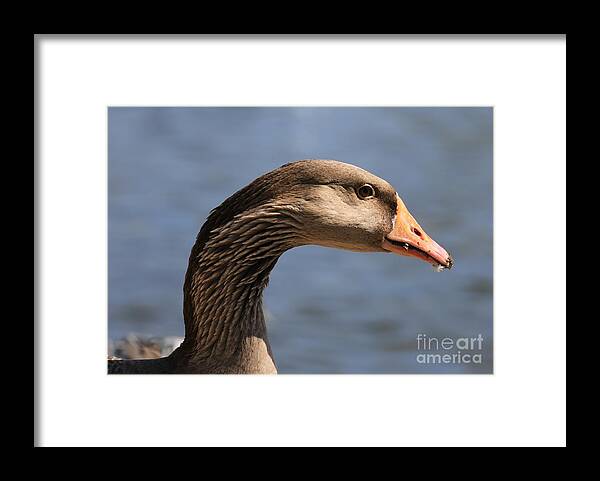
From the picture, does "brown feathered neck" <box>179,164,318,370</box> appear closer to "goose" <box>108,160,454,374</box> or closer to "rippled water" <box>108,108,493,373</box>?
"goose" <box>108,160,454,374</box>

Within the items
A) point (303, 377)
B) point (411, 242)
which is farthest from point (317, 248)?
point (411, 242)

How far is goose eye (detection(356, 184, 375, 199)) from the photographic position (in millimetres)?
6668

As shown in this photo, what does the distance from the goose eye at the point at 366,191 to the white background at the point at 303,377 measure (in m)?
0.70

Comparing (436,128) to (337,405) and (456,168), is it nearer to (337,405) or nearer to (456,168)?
(456,168)

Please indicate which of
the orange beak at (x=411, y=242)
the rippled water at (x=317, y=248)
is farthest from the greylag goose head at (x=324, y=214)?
the rippled water at (x=317, y=248)

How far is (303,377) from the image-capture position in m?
7.15

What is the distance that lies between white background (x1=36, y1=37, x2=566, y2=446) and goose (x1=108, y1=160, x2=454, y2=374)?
0.56 feet

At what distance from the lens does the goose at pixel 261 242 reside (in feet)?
21.9

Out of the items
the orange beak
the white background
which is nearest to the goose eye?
the orange beak

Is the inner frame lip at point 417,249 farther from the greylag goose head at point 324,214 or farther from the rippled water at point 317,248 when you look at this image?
the rippled water at point 317,248

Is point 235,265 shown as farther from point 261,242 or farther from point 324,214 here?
point 324,214

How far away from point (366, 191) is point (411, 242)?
0.35 metres
